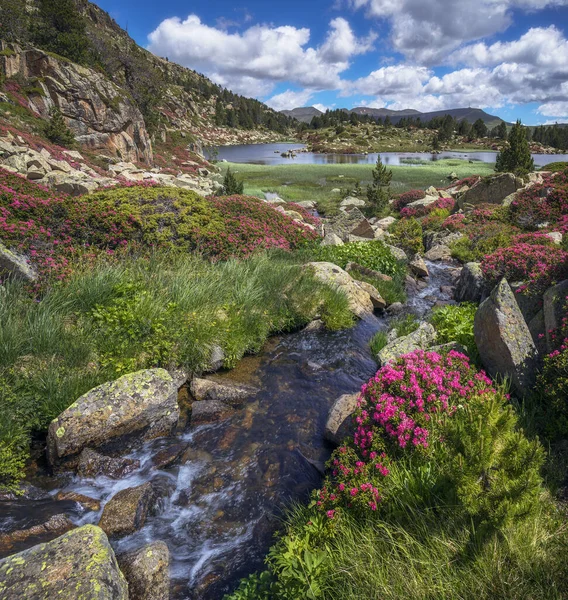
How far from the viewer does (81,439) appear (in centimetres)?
586

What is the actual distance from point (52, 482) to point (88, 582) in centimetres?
285

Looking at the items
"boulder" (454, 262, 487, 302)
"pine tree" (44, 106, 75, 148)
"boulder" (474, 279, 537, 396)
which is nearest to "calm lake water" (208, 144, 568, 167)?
"pine tree" (44, 106, 75, 148)

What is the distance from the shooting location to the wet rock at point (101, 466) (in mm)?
5762

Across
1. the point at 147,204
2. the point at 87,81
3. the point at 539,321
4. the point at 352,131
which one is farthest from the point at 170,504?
the point at 352,131

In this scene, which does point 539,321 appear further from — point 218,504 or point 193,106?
point 193,106

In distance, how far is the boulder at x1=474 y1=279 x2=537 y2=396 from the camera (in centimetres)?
597

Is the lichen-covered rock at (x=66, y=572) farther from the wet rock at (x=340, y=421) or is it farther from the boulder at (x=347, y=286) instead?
the boulder at (x=347, y=286)

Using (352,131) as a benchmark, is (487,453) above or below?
below

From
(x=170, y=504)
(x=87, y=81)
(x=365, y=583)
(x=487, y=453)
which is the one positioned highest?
(x=87, y=81)

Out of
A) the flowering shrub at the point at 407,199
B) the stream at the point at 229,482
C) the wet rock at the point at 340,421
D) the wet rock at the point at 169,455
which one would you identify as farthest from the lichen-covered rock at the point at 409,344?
the flowering shrub at the point at 407,199

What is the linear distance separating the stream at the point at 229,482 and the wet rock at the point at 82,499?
0.23 feet

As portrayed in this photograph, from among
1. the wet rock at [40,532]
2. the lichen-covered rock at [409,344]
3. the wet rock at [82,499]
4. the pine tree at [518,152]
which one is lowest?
the wet rock at [82,499]

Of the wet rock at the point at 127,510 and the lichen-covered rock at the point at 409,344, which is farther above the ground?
the lichen-covered rock at the point at 409,344

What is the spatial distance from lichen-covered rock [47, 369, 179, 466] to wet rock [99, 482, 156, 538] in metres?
1.14
